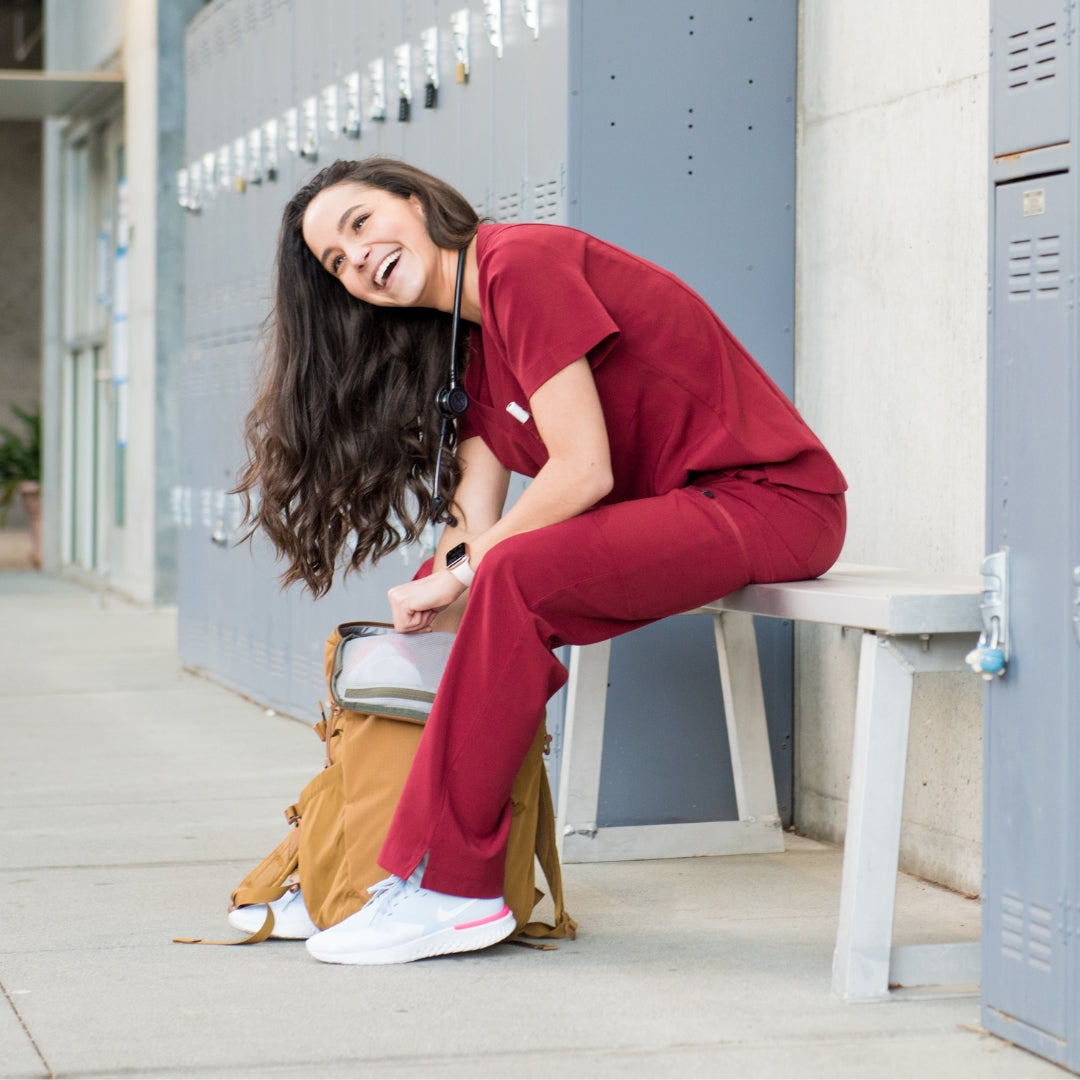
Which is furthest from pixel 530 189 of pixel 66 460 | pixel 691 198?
pixel 66 460

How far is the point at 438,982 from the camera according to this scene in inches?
105

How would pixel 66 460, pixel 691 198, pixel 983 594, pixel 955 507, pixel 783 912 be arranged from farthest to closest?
1. pixel 66 460
2. pixel 691 198
3. pixel 955 507
4. pixel 783 912
5. pixel 983 594

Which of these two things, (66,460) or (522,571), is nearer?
(522,571)

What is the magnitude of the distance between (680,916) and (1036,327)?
135cm

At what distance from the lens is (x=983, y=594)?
2.39 meters

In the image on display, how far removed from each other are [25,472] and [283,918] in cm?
1262

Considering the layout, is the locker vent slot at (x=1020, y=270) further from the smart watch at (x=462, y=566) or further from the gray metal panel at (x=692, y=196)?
the gray metal panel at (x=692, y=196)

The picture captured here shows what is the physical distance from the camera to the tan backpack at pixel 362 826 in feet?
9.29

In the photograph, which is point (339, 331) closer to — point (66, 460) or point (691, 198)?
point (691, 198)

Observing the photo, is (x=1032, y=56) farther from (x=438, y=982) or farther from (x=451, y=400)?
(x=438, y=982)

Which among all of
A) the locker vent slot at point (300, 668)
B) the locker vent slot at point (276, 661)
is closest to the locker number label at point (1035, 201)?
the locker vent slot at point (300, 668)

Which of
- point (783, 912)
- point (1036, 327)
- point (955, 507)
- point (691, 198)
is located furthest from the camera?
point (691, 198)

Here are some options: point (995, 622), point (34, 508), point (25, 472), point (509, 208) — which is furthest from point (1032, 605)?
point (25, 472)

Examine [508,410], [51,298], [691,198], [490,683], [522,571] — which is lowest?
[490,683]
